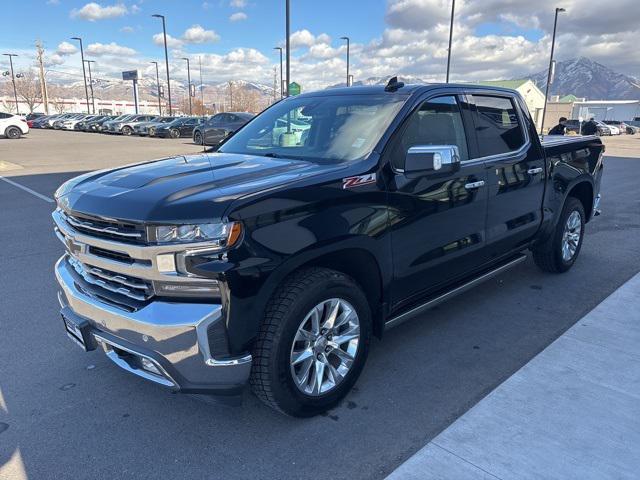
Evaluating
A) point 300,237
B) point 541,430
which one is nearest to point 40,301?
point 300,237

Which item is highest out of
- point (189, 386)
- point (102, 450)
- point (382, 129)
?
point (382, 129)

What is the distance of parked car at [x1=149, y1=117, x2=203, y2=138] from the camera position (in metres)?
32.8

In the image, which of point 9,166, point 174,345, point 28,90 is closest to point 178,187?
point 174,345

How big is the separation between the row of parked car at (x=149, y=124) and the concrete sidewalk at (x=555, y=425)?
21601 millimetres

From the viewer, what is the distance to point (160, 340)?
7.82 ft

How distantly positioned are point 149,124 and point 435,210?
34.9 meters

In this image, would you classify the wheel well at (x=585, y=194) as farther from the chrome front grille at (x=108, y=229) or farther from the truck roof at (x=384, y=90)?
the chrome front grille at (x=108, y=229)

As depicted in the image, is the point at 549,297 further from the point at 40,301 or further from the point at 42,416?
the point at 40,301

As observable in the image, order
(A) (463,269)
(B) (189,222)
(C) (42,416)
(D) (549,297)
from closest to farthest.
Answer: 1. (B) (189,222)
2. (C) (42,416)
3. (A) (463,269)
4. (D) (549,297)

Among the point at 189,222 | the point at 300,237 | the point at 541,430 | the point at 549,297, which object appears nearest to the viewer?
the point at 189,222

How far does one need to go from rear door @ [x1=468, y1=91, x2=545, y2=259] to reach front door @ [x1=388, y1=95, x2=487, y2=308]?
0.59 ft

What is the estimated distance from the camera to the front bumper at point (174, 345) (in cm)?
235

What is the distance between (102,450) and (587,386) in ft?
9.63

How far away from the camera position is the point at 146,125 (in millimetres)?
35094
